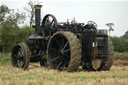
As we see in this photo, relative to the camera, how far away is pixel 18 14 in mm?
51594

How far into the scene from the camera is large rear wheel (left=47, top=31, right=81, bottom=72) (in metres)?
10.6

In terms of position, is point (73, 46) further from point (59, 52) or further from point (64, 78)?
point (64, 78)

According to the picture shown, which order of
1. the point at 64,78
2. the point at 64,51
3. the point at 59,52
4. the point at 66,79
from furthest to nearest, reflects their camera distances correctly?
the point at 59,52, the point at 64,51, the point at 64,78, the point at 66,79

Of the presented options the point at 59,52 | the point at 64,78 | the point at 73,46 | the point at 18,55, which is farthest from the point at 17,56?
the point at 64,78

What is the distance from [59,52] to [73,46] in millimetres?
1204

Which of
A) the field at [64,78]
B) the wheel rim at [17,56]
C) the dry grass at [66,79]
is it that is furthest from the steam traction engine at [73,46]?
the dry grass at [66,79]

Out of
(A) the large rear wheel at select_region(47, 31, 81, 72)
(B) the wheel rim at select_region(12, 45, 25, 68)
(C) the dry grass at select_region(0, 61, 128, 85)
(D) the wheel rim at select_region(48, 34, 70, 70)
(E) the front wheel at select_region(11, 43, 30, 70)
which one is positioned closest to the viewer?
(C) the dry grass at select_region(0, 61, 128, 85)

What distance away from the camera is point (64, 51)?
1143 centimetres

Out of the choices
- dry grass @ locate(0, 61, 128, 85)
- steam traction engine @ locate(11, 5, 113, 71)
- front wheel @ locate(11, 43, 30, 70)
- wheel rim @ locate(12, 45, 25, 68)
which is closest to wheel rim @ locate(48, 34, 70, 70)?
steam traction engine @ locate(11, 5, 113, 71)

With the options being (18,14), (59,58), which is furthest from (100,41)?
(18,14)

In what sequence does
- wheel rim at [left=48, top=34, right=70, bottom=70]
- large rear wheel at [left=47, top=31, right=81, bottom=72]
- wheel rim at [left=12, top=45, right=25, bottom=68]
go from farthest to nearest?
wheel rim at [left=12, top=45, right=25, bottom=68]
wheel rim at [left=48, top=34, right=70, bottom=70]
large rear wheel at [left=47, top=31, right=81, bottom=72]

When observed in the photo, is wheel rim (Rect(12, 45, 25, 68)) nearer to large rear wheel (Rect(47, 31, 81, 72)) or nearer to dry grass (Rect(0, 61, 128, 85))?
large rear wheel (Rect(47, 31, 81, 72))

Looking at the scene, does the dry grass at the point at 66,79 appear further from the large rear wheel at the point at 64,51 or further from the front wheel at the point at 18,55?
the front wheel at the point at 18,55

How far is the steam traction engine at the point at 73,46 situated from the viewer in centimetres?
1081
